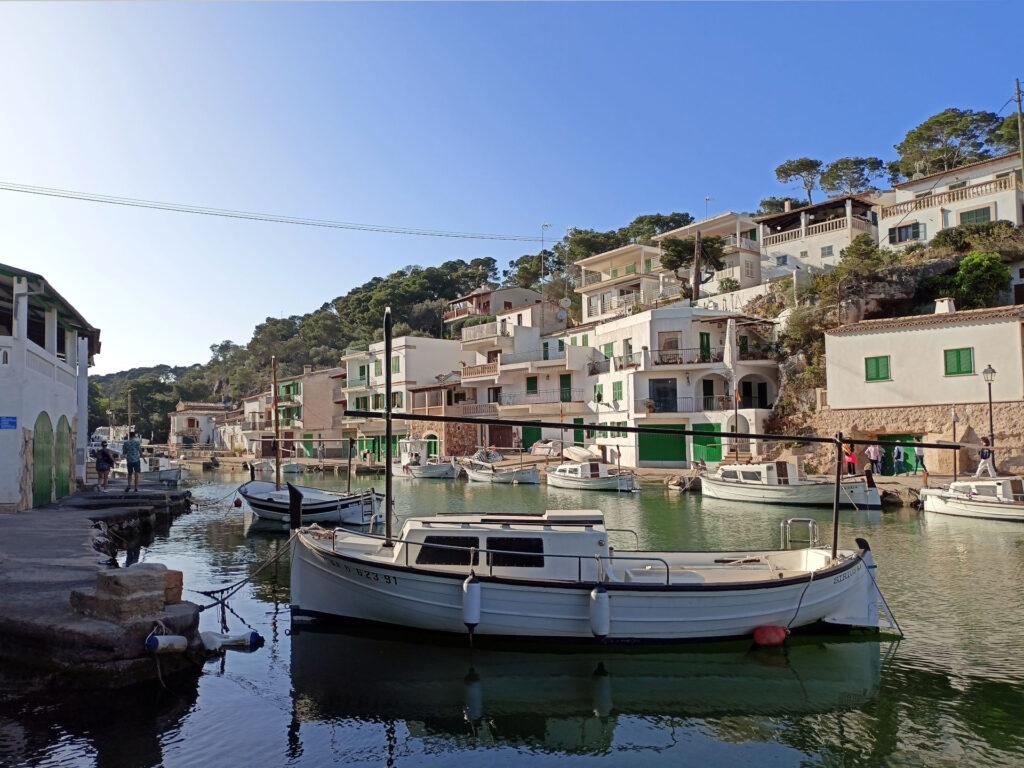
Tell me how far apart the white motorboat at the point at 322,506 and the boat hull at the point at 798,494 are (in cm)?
1524

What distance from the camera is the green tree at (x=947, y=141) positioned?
5809 centimetres

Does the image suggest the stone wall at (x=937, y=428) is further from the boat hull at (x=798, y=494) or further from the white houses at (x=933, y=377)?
the boat hull at (x=798, y=494)

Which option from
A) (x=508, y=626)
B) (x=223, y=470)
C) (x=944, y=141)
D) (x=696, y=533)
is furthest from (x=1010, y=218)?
(x=223, y=470)

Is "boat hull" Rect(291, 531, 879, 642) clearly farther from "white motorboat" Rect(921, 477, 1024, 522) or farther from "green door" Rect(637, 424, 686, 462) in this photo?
"green door" Rect(637, 424, 686, 462)

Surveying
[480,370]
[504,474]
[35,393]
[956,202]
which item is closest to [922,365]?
[956,202]

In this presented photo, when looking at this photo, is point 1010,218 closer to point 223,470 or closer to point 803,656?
point 803,656

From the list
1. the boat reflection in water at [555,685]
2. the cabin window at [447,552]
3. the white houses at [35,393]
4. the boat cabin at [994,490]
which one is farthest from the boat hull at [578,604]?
the boat cabin at [994,490]

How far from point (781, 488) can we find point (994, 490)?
785 cm

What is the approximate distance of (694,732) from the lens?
925 cm

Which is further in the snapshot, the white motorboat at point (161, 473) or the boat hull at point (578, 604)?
the white motorboat at point (161, 473)

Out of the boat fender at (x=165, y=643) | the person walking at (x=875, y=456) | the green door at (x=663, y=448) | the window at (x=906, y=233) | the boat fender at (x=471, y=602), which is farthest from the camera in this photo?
the window at (x=906, y=233)

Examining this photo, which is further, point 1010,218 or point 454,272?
point 454,272

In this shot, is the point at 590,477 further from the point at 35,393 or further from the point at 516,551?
the point at 516,551

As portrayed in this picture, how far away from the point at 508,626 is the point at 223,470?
63596 mm
